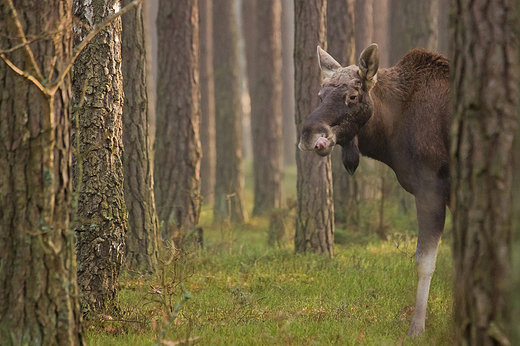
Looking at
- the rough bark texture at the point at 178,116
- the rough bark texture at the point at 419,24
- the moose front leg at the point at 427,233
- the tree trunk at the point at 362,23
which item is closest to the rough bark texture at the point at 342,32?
the rough bark texture at the point at 178,116

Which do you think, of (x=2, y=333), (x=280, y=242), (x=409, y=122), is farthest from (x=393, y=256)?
(x=2, y=333)

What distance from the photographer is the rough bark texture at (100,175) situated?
6.24 m

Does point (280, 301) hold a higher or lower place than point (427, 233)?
lower

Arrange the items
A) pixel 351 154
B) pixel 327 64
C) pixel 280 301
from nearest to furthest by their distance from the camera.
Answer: pixel 351 154, pixel 280 301, pixel 327 64

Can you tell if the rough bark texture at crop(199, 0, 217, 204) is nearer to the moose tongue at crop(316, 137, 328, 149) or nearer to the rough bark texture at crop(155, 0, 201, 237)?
the rough bark texture at crop(155, 0, 201, 237)

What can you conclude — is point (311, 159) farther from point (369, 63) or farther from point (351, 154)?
point (369, 63)

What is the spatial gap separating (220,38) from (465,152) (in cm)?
1602

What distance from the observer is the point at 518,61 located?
3.65 m

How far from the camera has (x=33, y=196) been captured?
13.3 feet

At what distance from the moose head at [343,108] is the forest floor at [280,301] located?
5.62ft

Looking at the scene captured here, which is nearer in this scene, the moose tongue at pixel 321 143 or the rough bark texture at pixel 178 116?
the moose tongue at pixel 321 143

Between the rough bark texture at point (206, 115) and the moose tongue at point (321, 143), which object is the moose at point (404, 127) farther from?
the rough bark texture at point (206, 115)

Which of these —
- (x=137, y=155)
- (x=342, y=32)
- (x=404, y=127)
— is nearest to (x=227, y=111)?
(x=342, y=32)

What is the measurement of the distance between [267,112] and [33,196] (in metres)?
15.2
